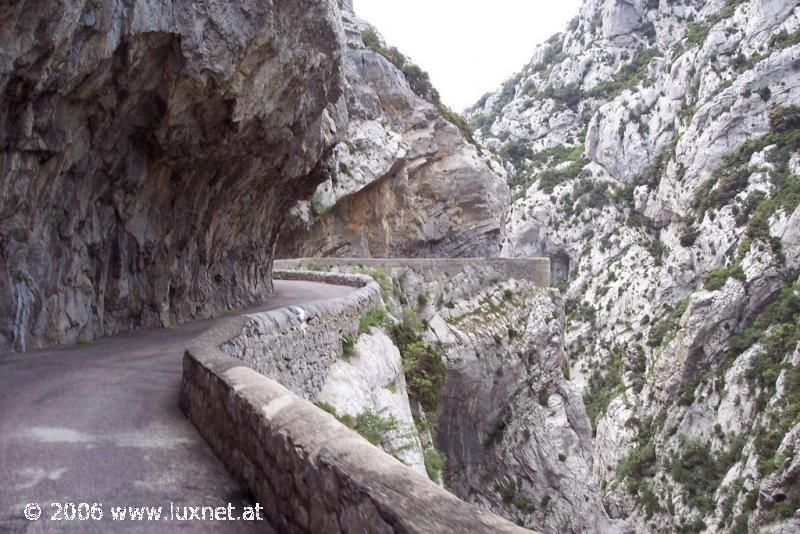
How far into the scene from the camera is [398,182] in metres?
35.0

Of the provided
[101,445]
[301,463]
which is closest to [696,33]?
[101,445]

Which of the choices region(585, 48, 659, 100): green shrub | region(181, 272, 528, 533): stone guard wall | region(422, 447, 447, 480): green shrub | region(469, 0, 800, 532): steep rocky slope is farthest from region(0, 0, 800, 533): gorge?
region(585, 48, 659, 100): green shrub

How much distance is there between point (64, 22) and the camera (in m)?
7.07

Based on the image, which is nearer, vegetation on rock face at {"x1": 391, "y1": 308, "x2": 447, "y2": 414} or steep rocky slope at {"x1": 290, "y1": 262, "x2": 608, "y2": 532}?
vegetation on rock face at {"x1": 391, "y1": 308, "x2": 447, "y2": 414}

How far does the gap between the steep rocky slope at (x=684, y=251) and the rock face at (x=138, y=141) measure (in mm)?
26842

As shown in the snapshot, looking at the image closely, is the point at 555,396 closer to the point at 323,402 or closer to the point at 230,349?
the point at 323,402

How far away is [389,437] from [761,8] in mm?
64744

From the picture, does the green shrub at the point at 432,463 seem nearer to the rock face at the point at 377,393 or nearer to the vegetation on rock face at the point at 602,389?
the rock face at the point at 377,393

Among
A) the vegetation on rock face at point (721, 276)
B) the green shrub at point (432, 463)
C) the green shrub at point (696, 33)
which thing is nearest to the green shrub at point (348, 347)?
the green shrub at point (432, 463)

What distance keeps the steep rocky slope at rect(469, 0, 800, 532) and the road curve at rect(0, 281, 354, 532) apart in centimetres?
2868

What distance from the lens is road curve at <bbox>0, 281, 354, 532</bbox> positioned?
13.5ft

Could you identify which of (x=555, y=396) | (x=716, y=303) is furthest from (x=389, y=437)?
(x=716, y=303)
